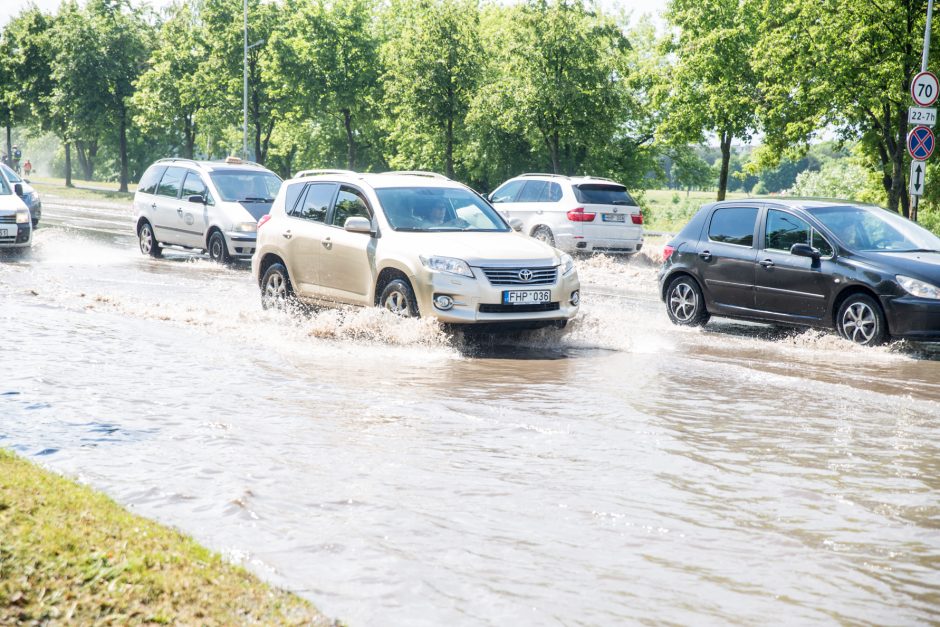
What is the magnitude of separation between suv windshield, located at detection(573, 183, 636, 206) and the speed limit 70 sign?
574cm

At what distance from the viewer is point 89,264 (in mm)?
19734

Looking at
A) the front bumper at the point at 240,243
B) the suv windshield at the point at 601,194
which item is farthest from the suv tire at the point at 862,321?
the front bumper at the point at 240,243

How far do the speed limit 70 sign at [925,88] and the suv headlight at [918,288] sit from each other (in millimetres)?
8650

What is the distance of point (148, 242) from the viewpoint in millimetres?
22156

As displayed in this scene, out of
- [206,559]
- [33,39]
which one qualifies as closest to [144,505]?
[206,559]

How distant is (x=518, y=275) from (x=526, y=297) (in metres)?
0.23

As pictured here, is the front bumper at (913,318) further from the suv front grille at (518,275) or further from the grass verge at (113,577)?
the grass verge at (113,577)

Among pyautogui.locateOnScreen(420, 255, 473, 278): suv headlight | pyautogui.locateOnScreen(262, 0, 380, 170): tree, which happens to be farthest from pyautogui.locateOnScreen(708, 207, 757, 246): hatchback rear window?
pyautogui.locateOnScreen(262, 0, 380, 170): tree

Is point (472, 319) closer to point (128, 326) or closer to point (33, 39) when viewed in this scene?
point (128, 326)

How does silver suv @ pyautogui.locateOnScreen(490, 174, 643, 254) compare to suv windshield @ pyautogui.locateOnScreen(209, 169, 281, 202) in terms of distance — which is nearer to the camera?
suv windshield @ pyautogui.locateOnScreen(209, 169, 281, 202)

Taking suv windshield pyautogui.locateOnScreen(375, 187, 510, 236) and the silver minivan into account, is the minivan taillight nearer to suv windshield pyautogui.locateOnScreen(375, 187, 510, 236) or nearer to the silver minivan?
the silver minivan

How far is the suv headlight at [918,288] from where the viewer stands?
11164 mm

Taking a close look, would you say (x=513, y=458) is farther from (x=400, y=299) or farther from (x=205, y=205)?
(x=205, y=205)

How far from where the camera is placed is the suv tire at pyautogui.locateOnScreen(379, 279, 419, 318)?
1110 cm
